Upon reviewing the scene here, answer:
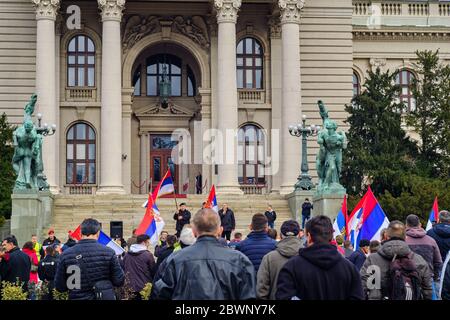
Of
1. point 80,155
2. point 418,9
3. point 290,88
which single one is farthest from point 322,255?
point 418,9

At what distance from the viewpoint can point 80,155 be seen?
49281 millimetres

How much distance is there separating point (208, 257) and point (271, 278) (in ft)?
5.45

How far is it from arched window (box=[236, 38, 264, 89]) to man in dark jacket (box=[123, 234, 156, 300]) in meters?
34.9

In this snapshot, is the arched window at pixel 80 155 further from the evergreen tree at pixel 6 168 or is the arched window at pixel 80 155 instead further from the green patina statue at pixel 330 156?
the green patina statue at pixel 330 156

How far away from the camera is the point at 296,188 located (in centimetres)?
4153

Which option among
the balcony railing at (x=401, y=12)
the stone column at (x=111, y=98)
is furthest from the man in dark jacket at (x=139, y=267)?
the balcony railing at (x=401, y=12)

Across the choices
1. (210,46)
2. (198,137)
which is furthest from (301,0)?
(198,137)

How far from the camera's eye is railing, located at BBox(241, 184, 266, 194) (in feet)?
163

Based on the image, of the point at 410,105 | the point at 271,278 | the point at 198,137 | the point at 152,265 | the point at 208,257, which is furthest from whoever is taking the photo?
the point at 410,105

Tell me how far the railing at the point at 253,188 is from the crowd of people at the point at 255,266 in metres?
30.8

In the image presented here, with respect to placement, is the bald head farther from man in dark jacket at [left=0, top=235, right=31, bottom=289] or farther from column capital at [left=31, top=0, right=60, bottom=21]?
column capital at [left=31, top=0, right=60, bottom=21]

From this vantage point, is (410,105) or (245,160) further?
(410,105)

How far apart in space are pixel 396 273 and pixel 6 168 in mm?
33512
